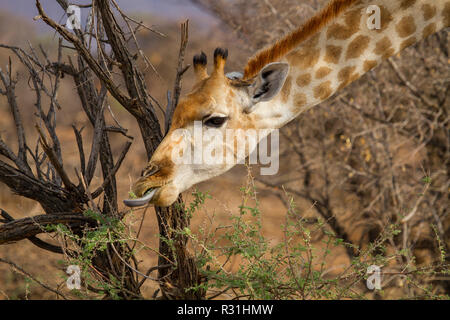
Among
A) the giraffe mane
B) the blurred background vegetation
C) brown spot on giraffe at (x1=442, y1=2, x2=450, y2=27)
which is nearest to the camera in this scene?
the giraffe mane

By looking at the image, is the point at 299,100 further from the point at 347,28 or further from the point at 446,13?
the point at 446,13

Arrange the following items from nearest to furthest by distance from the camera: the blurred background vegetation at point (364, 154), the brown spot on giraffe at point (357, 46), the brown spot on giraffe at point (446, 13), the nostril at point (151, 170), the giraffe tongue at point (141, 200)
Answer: the giraffe tongue at point (141, 200), the nostril at point (151, 170), the brown spot on giraffe at point (357, 46), the brown spot on giraffe at point (446, 13), the blurred background vegetation at point (364, 154)

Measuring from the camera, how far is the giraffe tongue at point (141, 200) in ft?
8.19

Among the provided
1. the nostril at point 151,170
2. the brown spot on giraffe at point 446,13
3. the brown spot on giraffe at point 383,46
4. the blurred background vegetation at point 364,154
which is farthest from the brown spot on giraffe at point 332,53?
the blurred background vegetation at point 364,154

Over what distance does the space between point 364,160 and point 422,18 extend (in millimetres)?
3455

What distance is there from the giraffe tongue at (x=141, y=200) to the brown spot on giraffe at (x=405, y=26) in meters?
1.98

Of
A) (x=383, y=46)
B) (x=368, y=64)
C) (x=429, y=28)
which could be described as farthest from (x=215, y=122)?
(x=429, y=28)

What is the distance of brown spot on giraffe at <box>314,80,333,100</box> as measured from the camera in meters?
3.47

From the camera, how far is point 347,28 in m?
3.48

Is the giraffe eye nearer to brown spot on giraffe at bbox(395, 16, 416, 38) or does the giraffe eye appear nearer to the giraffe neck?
the giraffe neck

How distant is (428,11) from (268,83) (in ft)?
4.20

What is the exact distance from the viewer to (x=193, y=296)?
289 cm

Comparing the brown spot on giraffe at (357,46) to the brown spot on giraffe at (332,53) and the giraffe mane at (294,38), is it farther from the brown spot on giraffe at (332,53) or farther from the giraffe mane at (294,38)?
the giraffe mane at (294,38)

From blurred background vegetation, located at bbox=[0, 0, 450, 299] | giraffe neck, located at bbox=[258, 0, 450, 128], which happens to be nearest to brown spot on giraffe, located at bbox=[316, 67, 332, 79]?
giraffe neck, located at bbox=[258, 0, 450, 128]
